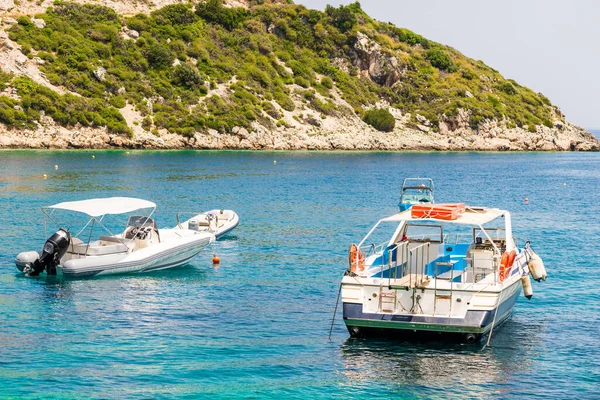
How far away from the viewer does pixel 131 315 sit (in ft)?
79.7

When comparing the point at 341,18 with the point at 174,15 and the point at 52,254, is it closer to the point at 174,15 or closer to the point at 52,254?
the point at 174,15

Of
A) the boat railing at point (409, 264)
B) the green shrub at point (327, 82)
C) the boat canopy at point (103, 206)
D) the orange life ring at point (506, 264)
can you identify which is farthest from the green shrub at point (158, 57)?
the orange life ring at point (506, 264)

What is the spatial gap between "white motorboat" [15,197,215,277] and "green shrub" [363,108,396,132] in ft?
371

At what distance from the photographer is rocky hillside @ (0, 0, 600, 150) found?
117m

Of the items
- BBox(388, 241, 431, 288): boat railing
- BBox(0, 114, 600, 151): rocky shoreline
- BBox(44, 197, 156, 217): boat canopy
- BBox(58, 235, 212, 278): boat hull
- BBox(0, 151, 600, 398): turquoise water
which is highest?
BBox(0, 114, 600, 151): rocky shoreline

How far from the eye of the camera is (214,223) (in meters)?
40.7

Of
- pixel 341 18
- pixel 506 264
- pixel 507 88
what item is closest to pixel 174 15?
pixel 341 18

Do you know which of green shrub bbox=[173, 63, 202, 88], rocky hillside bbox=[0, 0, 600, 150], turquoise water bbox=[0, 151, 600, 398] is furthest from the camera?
green shrub bbox=[173, 63, 202, 88]

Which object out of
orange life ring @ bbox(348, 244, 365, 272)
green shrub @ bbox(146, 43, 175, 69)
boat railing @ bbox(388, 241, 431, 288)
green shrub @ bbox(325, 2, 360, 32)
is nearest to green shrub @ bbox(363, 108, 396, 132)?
green shrub @ bbox(325, 2, 360, 32)

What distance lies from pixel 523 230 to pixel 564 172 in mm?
59428

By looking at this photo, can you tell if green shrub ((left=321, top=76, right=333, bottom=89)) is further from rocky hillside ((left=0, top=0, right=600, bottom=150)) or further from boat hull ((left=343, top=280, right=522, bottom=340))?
boat hull ((left=343, top=280, right=522, bottom=340))

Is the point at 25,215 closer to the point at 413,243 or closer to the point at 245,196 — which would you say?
the point at 245,196

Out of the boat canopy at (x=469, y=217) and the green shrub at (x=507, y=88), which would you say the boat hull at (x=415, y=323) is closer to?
the boat canopy at (x=469, y=217)

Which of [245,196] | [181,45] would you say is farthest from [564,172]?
[181,45]
